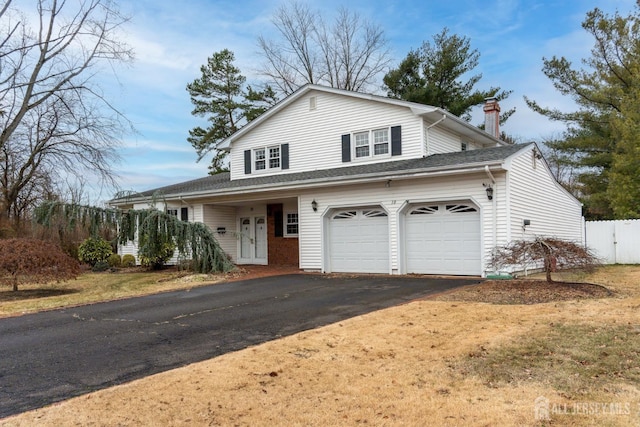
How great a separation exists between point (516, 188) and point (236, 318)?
349 inches

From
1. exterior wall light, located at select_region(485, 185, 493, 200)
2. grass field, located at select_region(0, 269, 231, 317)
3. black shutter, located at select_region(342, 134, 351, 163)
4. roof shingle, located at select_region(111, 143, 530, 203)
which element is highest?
black shutter, located at select_region(342, 134, 351, 163)

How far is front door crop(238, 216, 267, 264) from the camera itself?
65.1 feet

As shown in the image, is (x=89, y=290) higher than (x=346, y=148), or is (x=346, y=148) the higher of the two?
(x=346, y=148)

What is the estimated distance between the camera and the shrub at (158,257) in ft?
57.2

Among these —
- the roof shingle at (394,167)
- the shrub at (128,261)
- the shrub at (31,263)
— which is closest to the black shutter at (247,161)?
the roof shingle at (394,167)

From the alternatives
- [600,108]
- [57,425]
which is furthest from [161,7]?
[600,108]

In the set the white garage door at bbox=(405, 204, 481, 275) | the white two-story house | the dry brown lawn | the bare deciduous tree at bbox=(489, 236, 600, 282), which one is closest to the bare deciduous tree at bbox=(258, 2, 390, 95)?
the white two-story house

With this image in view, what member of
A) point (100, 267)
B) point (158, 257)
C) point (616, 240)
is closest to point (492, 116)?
point (616, 240)

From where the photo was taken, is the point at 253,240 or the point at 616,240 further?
the point at 253,240

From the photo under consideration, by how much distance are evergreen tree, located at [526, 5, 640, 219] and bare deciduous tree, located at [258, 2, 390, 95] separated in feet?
38.2

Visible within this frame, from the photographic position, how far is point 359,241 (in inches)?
592

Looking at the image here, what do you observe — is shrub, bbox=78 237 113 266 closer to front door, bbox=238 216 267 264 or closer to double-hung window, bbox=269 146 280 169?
front door, bbox=238 216 267 264

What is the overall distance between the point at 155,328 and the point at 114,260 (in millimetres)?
14756

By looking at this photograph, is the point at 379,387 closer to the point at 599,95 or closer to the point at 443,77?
the point at 599,95
